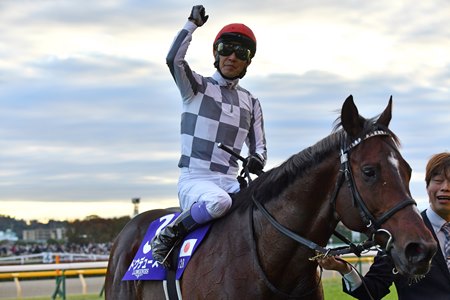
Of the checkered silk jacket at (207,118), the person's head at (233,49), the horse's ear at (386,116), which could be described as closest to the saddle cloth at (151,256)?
the checkered silk jacket at (207,118)

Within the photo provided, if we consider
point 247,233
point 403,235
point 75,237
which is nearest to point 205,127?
point 247,233

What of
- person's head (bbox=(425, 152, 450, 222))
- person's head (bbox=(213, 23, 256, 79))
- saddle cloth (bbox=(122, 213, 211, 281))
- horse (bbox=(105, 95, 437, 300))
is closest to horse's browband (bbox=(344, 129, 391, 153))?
horse (bbox=(105, 95, 437, 300))

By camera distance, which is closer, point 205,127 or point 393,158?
point 393,158

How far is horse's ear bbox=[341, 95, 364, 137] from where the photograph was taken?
3.81 m

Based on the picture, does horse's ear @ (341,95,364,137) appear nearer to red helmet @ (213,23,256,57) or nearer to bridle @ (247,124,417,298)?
bridle @ (247,124,417,298)

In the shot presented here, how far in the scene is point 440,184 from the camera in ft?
13.5

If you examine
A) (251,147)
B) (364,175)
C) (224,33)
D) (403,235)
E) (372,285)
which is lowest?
(372,285)

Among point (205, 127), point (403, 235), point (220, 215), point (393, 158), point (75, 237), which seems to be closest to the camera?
point (403, 235)

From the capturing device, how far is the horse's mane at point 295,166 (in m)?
3.90

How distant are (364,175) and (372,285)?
910 mm

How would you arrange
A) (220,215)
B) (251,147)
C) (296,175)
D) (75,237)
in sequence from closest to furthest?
1. (296,175)
2. (220,215)
3. (251,147)
4. (75,237)

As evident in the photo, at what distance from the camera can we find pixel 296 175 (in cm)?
411

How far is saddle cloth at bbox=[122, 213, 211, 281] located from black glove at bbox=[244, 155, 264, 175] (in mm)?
537

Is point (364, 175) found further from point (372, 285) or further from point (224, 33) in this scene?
point (224, 33)
